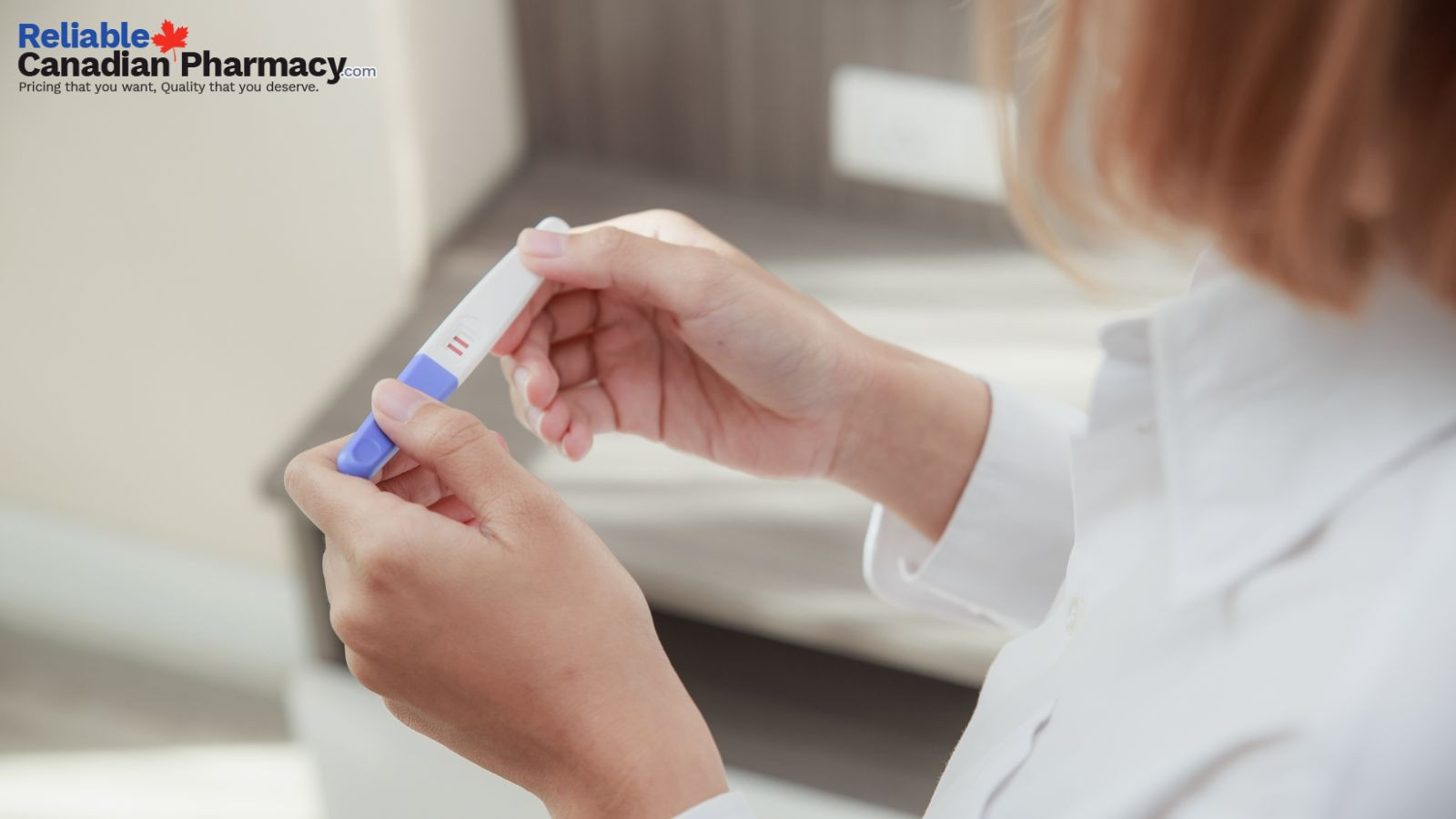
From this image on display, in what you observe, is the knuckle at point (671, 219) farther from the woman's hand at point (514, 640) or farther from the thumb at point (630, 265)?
the woman's hand at point (514, 640)

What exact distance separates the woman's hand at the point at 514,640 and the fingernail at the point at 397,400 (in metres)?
0.03

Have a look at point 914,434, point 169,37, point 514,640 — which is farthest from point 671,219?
point 169,37

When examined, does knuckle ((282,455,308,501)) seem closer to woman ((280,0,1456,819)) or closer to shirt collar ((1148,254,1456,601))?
woman ((280,0,1456,819))

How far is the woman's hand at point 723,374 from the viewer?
0.70 meters

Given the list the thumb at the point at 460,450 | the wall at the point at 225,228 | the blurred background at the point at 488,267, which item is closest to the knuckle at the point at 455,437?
the thumb at the point at 460,450

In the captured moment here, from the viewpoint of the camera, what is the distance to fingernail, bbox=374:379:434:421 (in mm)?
600

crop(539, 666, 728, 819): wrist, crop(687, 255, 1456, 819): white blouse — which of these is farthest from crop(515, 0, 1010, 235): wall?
crop(539, 666, 728, 819): wrist

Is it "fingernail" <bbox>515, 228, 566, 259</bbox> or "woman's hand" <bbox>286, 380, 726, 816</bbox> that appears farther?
"fingernail" <bbox>515, 228, 566, 259</bbox>

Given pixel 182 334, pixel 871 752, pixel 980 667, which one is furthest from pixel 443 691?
pixel 182 334

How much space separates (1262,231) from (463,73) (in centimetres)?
96

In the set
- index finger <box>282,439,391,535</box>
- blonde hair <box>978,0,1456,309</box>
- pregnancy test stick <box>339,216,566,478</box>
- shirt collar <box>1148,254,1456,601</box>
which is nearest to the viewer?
blonde hair <box>978,0,1456,309</box>

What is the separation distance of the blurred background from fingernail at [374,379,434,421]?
0.45 m

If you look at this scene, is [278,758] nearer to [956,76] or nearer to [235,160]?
[235,160]

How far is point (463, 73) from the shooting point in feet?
4.12
